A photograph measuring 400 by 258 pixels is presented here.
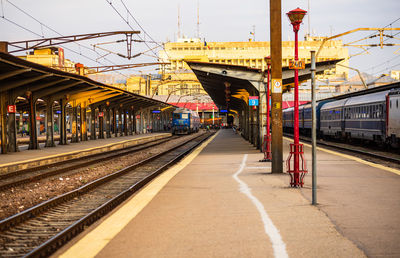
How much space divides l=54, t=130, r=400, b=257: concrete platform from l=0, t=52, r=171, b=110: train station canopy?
11080 mm

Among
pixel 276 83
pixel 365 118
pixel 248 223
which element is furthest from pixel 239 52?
pixel 248 223

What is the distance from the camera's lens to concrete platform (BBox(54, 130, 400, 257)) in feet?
18.8

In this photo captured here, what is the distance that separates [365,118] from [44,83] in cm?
1790

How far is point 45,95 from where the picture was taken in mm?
28500

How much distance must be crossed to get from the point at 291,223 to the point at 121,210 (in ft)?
10.5

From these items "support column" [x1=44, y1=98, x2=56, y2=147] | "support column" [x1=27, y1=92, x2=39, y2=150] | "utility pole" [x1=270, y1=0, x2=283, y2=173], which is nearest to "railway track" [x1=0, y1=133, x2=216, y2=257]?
"utility pole" [x1=270, y1=0, x2=283, y2=173]

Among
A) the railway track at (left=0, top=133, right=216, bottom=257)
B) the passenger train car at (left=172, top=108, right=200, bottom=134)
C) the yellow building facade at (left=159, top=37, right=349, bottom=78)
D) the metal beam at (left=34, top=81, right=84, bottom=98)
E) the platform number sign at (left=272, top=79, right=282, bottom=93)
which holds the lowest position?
the railway track at (left=0, top=133, right=216, bottom=257)

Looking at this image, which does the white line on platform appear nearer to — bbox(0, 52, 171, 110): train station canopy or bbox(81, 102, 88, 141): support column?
bbox(0, 52, 171, 110): train station canopy

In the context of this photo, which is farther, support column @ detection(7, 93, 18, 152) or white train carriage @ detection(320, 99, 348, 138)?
white train carriage @ detection(320, 99, 348, 138)

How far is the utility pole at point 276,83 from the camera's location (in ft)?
45.2

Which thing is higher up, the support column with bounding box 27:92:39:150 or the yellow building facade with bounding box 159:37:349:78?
the yellow building facade with bounding box 159:37:349:78

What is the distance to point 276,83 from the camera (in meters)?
13.8

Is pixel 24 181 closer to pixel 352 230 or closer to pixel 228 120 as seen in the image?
pixel 352 230

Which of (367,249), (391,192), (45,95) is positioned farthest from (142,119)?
(367,249)
